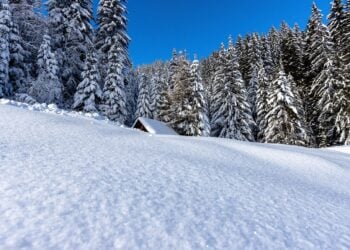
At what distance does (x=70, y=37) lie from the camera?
89.3ft

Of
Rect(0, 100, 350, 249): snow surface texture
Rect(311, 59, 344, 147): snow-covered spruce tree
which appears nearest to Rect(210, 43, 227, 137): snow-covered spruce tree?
Rect(311, 59, 344, 147): snow-covered spruce tree

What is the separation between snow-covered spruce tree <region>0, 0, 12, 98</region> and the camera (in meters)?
19.9

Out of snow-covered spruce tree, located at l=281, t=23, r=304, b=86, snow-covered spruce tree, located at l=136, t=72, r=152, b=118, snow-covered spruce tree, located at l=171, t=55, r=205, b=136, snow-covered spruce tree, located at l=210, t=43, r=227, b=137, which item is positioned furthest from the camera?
snow-covered spruce tree, located at l=136, t=72, r=152, b=118

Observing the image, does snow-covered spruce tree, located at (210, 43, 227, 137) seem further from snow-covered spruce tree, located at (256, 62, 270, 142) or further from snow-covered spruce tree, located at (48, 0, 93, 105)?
snow-covered spruce tree, located at (48, 0, 93, 105)

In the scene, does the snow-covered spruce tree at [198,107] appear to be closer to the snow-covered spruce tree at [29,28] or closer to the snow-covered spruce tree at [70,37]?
the snow-covered spruce tree at [70,37]

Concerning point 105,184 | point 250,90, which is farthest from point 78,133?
point 250,90

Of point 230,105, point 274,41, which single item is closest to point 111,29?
point 230,105

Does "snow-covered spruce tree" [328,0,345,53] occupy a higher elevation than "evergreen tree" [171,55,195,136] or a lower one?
higher

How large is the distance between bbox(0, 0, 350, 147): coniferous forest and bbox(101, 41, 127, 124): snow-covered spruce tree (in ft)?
0.32

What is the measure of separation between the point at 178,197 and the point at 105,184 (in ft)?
3.67

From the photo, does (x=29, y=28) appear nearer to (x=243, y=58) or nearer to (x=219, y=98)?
(x=219, y=98)

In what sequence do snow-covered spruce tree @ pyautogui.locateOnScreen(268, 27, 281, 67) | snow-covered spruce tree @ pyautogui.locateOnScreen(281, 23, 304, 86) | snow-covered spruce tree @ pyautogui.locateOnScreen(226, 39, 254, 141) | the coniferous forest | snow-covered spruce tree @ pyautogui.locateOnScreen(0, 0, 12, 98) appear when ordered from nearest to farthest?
snow-covered spruce tree @ pyautogui.locateOnScreen(0, 0, 12, 98)
the coniferous forest
snow-covered spruce tree @ pyautogui.locateOnScreen(226, 39, 254, 141)
snow-covered spruce tree @ pyautogui.locateOnScreen(281, 23, 304, 86)
snow-covered spruce tree @ pyautogui.locateOnScreen(268, 27, 281, 67)

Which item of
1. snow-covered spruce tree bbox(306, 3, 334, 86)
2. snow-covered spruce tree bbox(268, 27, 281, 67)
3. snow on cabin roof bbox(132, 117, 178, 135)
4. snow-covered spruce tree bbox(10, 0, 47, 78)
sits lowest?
snow on cabin roof bbox(132, 117, 178, 135)

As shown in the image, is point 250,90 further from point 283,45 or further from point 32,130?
point 32,130
